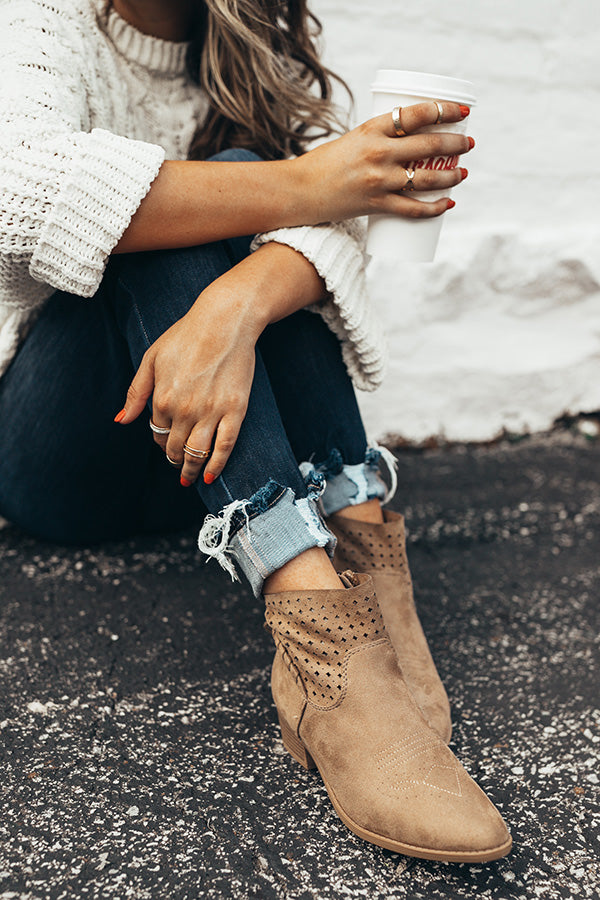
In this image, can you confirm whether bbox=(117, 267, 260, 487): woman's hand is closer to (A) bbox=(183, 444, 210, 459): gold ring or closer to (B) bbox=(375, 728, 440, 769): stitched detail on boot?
(A) bbox=(183, 444, 210, 459): gold ring

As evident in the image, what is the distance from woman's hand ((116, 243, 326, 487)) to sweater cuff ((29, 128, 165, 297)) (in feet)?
0.42

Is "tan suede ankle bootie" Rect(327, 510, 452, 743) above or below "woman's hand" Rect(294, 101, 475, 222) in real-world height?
below

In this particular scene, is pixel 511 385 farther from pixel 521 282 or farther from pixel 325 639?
pixel 325 639

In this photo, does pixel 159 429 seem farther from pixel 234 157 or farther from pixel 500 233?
pixel 500 233

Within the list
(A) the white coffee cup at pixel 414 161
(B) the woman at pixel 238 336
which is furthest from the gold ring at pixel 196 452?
(A) the white coffee cup at pixel 414 161

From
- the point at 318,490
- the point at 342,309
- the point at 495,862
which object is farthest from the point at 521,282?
the point at 495,862

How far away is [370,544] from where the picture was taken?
Answer: 1.06 metres

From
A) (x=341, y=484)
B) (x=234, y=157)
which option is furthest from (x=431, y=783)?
(x=234, y=157)

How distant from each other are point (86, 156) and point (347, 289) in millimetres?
370

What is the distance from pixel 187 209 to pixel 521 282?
119 centimetres

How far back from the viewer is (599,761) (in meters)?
0.98

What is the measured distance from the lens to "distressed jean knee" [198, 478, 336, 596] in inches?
34.3

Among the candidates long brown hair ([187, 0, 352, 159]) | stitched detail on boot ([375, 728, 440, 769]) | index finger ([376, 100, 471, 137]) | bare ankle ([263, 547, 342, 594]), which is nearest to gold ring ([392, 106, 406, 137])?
index finger ([376, 100, 471, 137])

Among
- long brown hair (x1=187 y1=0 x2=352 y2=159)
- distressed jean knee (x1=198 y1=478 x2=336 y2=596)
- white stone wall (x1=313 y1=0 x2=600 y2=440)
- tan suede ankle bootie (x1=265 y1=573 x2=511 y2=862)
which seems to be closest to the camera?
tan suede ankle bootie (x1=265 y1=573 x2=511 y2=862)
